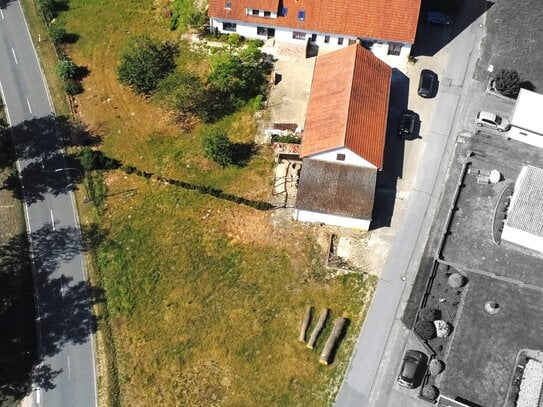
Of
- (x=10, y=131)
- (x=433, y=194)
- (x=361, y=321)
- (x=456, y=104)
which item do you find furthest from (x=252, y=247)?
(x=10, y=131)

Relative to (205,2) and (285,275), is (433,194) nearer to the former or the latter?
(285,275)

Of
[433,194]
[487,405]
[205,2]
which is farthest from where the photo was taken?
[205,2]

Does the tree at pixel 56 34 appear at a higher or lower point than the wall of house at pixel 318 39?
lower

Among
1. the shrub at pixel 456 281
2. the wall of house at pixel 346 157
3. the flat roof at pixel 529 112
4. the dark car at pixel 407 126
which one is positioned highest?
the flat roof at pixel 529 112

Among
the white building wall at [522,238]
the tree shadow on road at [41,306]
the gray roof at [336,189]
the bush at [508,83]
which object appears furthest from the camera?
the bush at [508,83]

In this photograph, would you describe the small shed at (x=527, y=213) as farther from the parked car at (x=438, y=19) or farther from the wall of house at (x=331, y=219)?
the parked car at (x=438, y=19)

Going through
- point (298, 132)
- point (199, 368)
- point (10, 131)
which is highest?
point (298, 132)

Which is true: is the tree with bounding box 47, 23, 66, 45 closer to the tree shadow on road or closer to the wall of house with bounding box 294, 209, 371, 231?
the tree shadow on road

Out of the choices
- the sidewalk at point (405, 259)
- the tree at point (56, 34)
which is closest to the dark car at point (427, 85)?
the sidewalk at point (405, 259)
